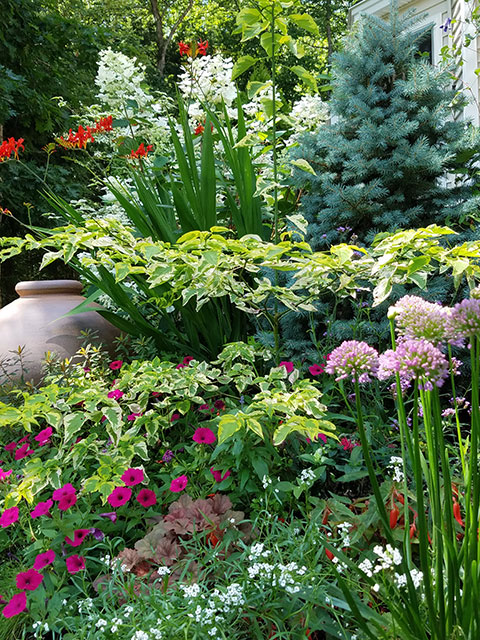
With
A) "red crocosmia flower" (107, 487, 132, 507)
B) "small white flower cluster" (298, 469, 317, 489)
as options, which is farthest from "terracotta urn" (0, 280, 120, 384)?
"small white flower cluster" (298, 469, 317, 489)

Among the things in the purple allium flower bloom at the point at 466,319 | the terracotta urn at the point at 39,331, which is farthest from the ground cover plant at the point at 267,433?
the terracotta urn at the point at 39,331

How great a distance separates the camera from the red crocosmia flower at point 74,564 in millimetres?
1214

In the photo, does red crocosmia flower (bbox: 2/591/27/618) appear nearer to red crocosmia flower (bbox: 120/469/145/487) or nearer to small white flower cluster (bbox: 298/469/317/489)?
red crocosmia flower (bbox: 120/469/145/487)

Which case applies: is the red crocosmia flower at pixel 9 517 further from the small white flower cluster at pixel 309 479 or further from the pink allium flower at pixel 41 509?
the small white flower cluster at pixel 309 479

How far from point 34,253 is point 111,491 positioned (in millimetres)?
7665

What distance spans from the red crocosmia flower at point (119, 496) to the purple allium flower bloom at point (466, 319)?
39.3 inches

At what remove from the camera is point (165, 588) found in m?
1.06

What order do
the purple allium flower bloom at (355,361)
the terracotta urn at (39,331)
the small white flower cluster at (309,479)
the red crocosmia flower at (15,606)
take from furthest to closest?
the terracotta urn at (39,331) → the small white flower cluster at (309,479) → the red crocosmia flower at (15,606) → the purple allium flower bloom at (355,361)

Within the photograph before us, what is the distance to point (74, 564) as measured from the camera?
1.23 meters

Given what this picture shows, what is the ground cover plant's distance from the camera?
0.83 m

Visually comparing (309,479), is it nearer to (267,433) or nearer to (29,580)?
(267,433)

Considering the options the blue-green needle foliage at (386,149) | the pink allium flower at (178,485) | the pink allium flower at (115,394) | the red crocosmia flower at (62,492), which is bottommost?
the pink allium flower at (178,485)

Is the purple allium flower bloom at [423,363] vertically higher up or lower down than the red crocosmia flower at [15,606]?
higher up

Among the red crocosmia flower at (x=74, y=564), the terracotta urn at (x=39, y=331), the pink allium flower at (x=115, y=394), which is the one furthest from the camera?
the terracotta urn at (x=39, y=331)
